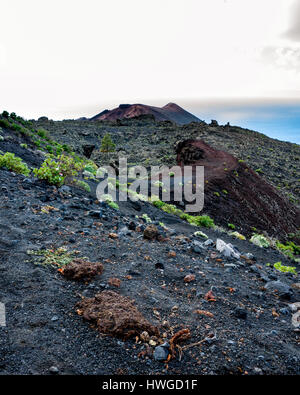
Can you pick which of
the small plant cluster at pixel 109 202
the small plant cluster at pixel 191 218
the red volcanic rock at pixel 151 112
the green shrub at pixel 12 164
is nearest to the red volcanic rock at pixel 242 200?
the small plant cluster at pixel 191 218

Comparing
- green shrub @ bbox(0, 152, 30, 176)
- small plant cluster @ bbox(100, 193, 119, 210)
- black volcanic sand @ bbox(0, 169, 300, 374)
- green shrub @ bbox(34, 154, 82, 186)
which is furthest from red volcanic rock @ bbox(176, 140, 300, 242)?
green shrub @ bbox(0, 152, 30, 176)

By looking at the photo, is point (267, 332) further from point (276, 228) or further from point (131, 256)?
point (276, 228)

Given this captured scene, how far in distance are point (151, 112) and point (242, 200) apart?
3386 inches

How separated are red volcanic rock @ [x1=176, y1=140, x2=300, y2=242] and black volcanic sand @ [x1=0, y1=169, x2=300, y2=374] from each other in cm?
812

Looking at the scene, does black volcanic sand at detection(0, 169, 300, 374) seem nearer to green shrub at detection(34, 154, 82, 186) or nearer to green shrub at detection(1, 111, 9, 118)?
green shrub at detection(34, 154, 82, 186)

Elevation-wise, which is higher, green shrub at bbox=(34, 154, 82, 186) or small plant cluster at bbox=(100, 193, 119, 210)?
green shrub at bbox=(34, 154, 82, 186)

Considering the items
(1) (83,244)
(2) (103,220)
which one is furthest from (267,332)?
(2) (103,220)

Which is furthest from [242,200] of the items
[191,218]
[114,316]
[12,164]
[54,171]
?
[114,316]

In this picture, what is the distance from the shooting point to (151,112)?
97.8m

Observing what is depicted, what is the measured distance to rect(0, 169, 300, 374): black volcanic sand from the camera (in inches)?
111

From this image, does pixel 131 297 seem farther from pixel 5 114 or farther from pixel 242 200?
pixel 5 114

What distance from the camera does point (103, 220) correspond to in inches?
269

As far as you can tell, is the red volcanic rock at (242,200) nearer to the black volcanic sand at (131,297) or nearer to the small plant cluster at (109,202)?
the small plant cluster at (109,202)

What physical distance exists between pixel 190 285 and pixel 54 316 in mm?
2090
